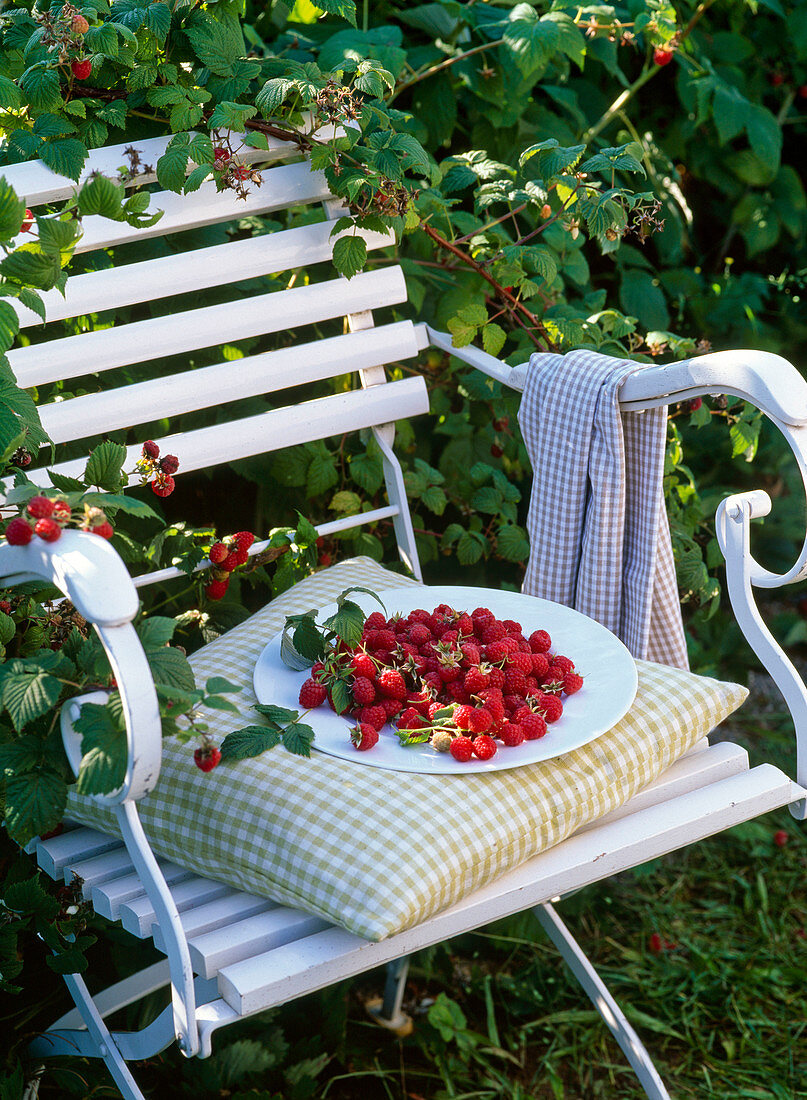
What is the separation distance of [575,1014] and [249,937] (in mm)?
1080

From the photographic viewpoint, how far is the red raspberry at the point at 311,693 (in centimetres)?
108

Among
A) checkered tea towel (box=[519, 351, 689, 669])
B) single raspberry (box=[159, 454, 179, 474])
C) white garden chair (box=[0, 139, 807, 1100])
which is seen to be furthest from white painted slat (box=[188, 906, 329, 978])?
checkered tea towel (box=[519, 351, 689, 669])

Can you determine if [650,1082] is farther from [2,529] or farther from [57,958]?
[2,529]

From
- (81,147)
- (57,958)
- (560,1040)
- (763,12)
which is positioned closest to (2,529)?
(57,958)

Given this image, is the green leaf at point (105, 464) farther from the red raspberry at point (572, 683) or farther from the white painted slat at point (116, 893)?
the red raspberry at point (572, 683)

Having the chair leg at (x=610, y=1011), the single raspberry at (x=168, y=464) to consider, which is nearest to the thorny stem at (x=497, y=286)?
the single raspberry at (x=168, y=464)

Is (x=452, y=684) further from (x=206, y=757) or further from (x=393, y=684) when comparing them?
(x=206, y=757)

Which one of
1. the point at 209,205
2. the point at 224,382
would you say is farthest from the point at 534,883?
the point at 209,205

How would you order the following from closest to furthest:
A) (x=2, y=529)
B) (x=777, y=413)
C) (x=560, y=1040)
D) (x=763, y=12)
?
(x=2, y=529) → (x=777, y=413) → (x=560, y=1040) → (x=763, y=12)

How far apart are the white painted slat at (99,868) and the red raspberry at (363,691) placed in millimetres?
264

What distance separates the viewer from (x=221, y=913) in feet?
3.22

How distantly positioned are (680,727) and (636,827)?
11cm

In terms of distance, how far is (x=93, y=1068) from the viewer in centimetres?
125

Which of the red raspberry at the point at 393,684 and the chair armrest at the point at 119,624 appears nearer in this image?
the chair armrest at the point at 119,624
